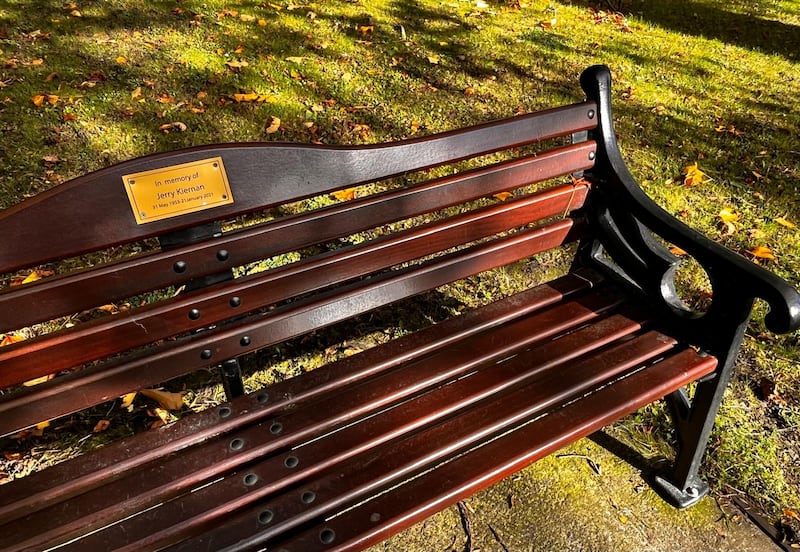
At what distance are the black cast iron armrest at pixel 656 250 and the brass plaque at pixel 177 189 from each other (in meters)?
1.30

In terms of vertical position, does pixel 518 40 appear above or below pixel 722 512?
above

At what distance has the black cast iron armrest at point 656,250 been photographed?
1701mm

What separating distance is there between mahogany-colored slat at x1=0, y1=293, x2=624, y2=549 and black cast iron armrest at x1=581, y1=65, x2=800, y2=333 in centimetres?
17

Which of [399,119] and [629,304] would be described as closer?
[629,304]

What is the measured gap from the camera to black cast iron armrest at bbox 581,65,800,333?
1.70 metres

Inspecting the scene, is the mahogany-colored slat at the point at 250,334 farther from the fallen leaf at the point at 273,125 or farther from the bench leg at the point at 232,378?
the fallen leaf at the point at 273,125

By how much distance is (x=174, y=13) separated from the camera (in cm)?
492

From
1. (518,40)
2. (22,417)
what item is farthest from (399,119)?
(22,417)

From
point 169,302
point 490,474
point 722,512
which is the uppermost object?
point 169,302

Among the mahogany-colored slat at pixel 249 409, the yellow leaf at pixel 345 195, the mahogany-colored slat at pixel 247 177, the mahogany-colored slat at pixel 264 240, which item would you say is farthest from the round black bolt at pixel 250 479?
the yellow leaf at pixel 345 195

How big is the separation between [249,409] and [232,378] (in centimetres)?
17

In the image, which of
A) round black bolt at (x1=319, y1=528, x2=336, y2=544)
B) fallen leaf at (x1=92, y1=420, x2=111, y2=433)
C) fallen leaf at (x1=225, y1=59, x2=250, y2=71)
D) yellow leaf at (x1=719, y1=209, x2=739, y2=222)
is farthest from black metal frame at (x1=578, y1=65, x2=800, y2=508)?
fallen leaf at (x1=225, y1=59, x2=250, y2=71)

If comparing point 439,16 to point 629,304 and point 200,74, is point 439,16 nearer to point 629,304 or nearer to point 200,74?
point 200,74

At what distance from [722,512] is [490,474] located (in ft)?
3.78
